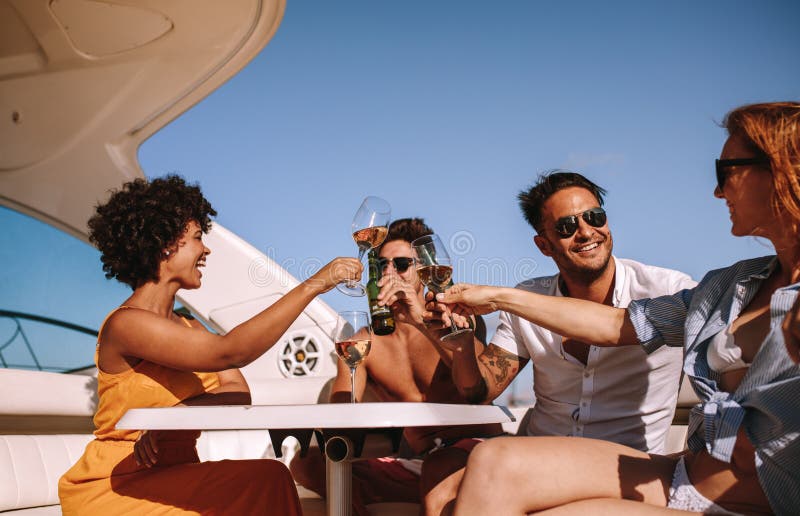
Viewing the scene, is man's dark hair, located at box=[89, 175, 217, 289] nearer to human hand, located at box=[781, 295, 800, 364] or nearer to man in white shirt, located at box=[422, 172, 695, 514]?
man in white shirt, located at box=[422, 172, 695, 514]

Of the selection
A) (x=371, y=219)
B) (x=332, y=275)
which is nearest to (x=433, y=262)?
(x=332, y=275)

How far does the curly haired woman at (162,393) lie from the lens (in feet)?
6.29

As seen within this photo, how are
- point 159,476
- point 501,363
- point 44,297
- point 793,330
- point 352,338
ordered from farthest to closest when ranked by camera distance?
point 44,297 → point 501,363 → point 159,476 → point 352,338 → point 793,330

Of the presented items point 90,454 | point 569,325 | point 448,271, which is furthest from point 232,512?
point 569,325

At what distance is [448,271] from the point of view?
199 centimetres

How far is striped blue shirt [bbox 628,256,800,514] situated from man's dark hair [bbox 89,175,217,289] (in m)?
1.77

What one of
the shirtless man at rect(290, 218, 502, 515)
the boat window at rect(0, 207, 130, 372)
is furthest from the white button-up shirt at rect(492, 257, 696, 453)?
the boat window at rect(0, 207, 130, 372)

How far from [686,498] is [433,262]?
0.91 metres

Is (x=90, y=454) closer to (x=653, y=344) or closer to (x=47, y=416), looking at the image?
(x=47, y=416)

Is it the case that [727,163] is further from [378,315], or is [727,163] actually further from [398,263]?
[398,263]

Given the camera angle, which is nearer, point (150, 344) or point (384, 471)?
point (150, 344)

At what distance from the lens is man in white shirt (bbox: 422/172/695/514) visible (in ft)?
7.88

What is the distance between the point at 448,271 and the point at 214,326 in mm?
3384

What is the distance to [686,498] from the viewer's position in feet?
4.78
